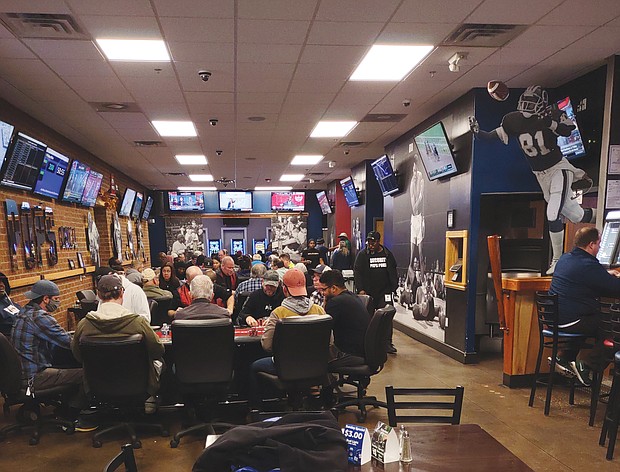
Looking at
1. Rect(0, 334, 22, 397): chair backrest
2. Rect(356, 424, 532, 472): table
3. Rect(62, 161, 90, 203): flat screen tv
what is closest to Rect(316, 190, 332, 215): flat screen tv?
Rect(62, 161, 90, 203): flat screen tv

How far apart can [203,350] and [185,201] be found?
40.5 ft

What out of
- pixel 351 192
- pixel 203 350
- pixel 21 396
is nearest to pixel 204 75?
pixel 203 350

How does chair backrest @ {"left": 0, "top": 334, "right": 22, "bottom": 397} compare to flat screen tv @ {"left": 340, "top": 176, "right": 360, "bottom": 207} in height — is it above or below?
below

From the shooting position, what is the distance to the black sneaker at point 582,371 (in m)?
4.18

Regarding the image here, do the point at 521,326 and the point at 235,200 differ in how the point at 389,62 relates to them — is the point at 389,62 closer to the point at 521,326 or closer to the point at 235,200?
the point at 521,326

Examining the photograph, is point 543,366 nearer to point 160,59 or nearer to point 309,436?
point 309,436

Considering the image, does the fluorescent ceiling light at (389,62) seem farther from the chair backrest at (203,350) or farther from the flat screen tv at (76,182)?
the flat screen tv at (76,182)

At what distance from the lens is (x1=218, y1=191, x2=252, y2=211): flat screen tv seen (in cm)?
1512

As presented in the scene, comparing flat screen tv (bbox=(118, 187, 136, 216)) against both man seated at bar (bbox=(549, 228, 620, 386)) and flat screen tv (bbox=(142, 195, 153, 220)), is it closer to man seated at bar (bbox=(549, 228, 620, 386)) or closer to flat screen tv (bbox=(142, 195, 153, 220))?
flat screen tv (bbox=(142, 195, 153, 220))

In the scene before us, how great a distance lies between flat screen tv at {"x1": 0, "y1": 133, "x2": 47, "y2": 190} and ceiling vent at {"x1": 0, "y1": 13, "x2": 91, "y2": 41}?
1.97m

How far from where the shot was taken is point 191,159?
31.1 ft

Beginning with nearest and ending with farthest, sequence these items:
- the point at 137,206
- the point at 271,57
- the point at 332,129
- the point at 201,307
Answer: the point at 201,307
the point at 271,57
the point at 332,129
the point at 137,206

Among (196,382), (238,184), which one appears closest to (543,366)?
(196,382)

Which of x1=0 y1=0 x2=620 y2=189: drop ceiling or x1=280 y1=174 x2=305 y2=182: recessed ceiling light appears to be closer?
x1=0 y1=0 x2=620 y2=189: drop ceiling
